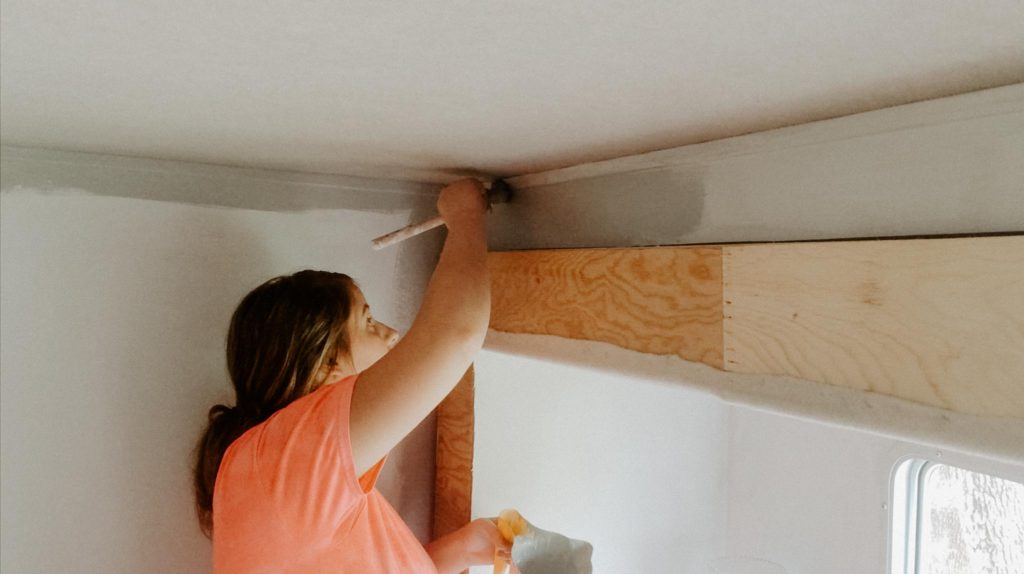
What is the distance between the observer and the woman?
1.02m

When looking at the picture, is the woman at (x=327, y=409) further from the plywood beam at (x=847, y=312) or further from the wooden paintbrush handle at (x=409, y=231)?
the plywood beam at (x=847, y=312)

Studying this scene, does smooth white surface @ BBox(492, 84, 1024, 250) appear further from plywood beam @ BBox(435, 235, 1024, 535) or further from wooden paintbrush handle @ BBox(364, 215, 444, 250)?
wooden paintbrush handle @ BBox(364, 215, 444, 250)

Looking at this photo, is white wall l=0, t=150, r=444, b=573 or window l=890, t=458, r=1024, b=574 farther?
window l=890, t=458, r=1024, b=574

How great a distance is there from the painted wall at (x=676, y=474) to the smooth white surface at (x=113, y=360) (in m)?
0.72

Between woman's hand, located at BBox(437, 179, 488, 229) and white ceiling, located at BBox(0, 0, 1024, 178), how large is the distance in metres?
0.27

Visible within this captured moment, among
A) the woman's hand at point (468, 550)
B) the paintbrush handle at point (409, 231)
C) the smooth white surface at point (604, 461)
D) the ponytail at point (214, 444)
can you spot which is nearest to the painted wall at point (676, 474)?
the smooth white surface at point (604, 461)

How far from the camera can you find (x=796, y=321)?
859 millimetres

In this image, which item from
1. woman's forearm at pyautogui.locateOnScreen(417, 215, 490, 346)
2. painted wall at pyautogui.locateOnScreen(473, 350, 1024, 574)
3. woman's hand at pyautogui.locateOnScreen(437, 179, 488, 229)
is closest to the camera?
woman's forearm at pyautogui.locateOnScreen(417, 215, 490, 346)

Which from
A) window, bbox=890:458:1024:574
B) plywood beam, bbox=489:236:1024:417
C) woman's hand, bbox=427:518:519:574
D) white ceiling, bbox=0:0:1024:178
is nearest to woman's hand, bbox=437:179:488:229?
white ceiling, bbox=0:0:1024:178

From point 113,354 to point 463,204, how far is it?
2.89ft

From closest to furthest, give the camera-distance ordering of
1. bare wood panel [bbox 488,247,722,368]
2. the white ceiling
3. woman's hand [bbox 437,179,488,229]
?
the white ceiling < bare wood panel [bbox 488,247,722,368] < woman's hand [bbox 437,179,488,229]

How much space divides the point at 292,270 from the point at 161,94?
0.77m

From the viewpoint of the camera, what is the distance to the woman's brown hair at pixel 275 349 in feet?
4.23

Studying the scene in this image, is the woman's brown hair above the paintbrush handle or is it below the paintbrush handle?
below
